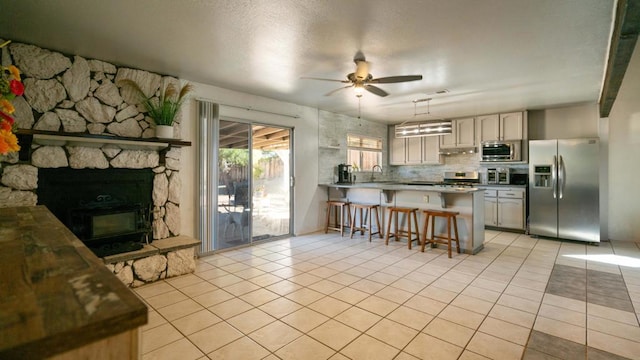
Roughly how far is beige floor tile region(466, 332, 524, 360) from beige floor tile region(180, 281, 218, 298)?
2531 millimetres

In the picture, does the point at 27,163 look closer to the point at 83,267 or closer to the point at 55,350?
the point at 83,267

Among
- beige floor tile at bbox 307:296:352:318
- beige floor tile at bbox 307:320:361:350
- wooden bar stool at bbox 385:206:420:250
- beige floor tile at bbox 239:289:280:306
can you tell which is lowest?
beige floor tile at bbox 307:320:361:350

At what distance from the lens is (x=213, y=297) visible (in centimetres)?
308

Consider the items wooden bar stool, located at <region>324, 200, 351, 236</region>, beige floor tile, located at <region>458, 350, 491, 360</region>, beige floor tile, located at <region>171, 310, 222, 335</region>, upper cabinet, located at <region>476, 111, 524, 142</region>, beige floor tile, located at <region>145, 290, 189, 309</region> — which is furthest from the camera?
upper cabinet, located at <region>476, 111, 524, 142</region>

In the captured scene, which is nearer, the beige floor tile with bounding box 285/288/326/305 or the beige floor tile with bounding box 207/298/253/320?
the beige floor tile with bounding box 207/298/253/320

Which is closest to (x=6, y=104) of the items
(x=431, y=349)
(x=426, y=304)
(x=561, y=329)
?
(x=431, y=349)

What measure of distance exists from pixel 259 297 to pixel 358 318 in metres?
1.05

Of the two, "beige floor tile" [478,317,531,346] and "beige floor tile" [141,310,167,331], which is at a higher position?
"beige floor tile" [141,310,167,331]

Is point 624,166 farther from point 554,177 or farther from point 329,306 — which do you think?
point 329,306

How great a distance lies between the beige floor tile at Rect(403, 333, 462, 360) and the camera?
2117 mm

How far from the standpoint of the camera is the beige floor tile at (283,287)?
320 cm

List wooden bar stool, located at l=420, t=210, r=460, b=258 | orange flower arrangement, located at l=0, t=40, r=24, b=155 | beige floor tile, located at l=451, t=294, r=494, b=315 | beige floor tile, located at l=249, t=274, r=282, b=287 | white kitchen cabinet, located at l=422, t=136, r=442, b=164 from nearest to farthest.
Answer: orange flower arrangement, located at l=0, t=40, r=24, b=155 → beige floor tile, located at l=451, t=294, r=494, b=315 → beige floor tile, located at l=249, t=274, r=282, b=287 → wooden bar stool, located at l=420, t=210, r=460, b=258 → white kitchen cabinet, located at l=422, t=136, r=442, b=164

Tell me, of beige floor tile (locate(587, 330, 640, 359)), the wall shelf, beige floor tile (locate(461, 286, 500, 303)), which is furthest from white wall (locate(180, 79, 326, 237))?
beige floor tile (locate(587, 330, 640, 359))

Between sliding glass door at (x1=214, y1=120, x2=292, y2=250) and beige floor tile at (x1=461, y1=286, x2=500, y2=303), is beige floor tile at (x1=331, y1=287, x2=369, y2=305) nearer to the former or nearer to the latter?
beige floor tile at (x1=461, y1=286, x2=500, y2=303)
